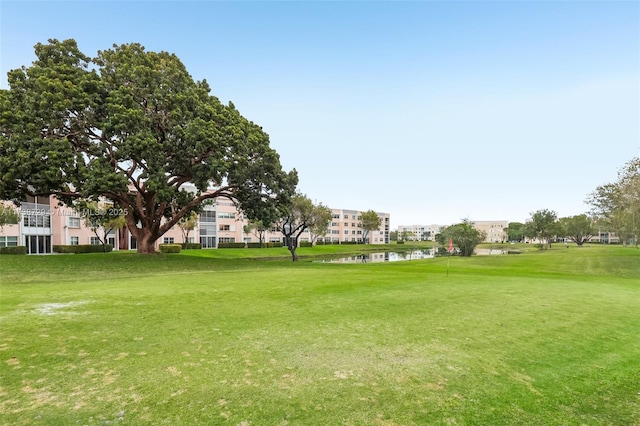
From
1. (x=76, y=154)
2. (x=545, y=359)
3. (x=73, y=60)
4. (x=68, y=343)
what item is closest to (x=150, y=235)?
(x=76, y=154)

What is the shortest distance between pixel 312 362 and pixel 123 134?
23360 mm

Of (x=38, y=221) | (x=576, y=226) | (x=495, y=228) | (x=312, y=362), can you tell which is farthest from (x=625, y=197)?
(x=495, y=228)

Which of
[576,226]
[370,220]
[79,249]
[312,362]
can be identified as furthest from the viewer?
[370,220]

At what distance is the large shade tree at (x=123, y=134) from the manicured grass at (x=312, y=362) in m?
14.6

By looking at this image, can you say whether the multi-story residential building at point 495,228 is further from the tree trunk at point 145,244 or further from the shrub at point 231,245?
the tree trunk at point 145,244

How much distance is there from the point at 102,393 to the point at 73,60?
28.9 metres

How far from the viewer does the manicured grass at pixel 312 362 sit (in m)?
3.65

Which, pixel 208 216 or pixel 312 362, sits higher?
pixel 208 216

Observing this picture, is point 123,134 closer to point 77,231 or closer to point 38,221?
point 38,221

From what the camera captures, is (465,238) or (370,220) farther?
(370,220)

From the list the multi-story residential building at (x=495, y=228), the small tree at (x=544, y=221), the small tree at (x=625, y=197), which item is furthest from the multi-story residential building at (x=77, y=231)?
the multi-story residential building at (x=495, y=228)

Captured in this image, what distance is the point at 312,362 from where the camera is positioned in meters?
4.97

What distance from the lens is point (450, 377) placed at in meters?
4.59

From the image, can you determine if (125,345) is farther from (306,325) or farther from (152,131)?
(152,131)
